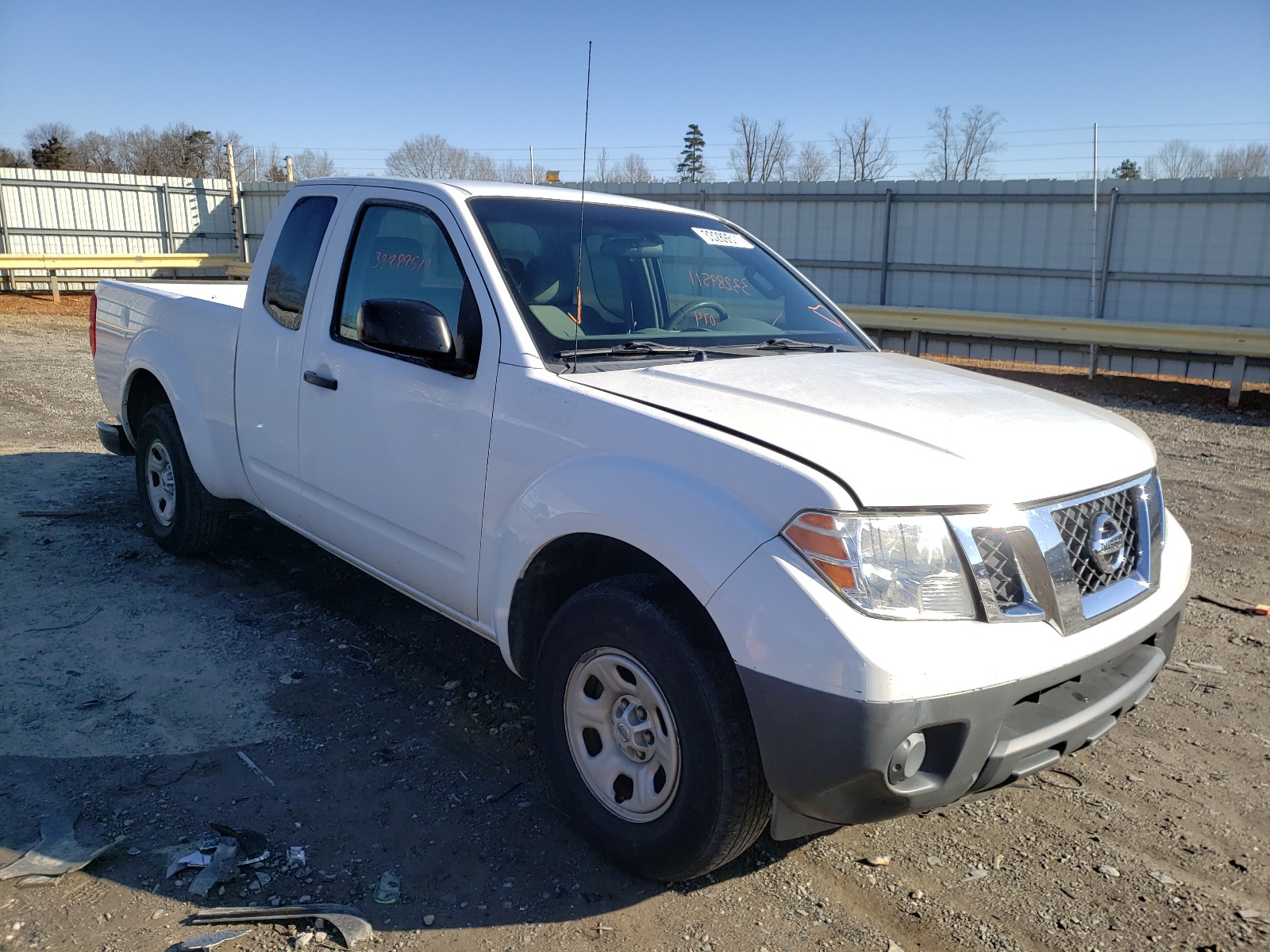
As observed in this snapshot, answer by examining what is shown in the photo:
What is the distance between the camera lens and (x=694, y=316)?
3.83 m

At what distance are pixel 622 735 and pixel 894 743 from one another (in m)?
0.89

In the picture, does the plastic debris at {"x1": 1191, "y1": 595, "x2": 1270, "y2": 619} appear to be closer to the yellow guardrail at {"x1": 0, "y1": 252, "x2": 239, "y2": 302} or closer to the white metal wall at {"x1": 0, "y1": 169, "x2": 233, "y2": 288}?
the yellow guardrail at {"x1": 0, "y1": 252, "x2": 239, "y2": 302}

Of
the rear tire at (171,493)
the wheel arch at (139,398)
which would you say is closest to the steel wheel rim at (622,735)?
the rear tire at (171,493)

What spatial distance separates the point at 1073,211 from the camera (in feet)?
48.5

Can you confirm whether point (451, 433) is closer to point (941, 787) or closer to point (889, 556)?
point (889, 556)

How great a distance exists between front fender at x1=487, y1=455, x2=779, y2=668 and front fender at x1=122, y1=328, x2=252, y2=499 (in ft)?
7.23

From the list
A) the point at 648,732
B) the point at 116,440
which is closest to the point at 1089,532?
the point at 648,732

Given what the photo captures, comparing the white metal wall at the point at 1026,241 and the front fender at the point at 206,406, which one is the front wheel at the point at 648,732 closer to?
the front fender at the point at 206,406

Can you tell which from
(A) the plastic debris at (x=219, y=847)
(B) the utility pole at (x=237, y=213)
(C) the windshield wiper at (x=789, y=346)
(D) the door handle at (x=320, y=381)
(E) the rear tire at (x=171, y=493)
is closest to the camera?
(A) the plastic debris at (x=219, y=847)

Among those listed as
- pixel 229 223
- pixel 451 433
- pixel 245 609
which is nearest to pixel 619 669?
pixel 451 433

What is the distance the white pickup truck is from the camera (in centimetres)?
233

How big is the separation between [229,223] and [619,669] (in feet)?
87.3

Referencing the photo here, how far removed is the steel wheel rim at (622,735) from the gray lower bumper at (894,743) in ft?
1.15

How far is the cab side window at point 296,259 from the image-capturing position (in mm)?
4234
